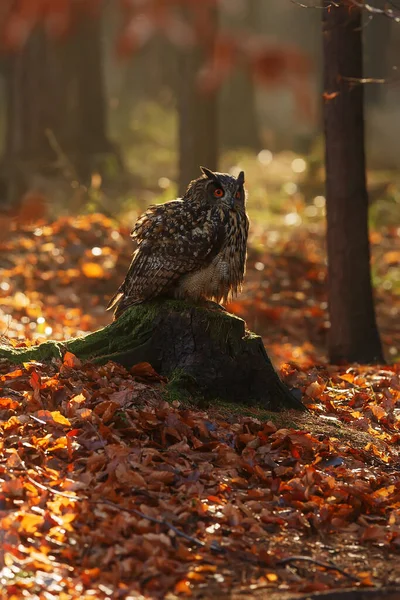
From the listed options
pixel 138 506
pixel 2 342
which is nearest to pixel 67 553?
pixel 138 506

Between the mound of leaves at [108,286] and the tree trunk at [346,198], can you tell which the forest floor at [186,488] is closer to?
the tree trunk at [346,198]

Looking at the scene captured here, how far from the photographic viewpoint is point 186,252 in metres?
7.75

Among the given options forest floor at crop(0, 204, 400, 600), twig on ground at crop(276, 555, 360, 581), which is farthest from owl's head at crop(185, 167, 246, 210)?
twig on ground at crop(276, 555, 360, 581)

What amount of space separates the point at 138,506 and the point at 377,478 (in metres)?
1.82

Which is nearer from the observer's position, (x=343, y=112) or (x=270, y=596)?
(x=270, y=596)

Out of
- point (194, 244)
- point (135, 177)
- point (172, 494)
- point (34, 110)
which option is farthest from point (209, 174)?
point (135, 177)

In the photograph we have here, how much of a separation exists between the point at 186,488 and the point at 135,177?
1619 cm

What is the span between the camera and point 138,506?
570cm

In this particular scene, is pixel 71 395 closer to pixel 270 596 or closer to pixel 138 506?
pixel 138 506

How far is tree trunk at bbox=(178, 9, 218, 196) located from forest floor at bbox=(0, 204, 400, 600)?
7.50m

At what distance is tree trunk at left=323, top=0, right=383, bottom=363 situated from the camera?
393 inches

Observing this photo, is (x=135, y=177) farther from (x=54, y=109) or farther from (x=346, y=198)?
(x=346, y=198)

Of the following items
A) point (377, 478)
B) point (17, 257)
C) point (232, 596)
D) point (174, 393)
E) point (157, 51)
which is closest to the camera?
point (232, 596)

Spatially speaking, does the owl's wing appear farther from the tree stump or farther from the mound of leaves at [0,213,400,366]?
the mound of leaves at [0,213,400,366]
